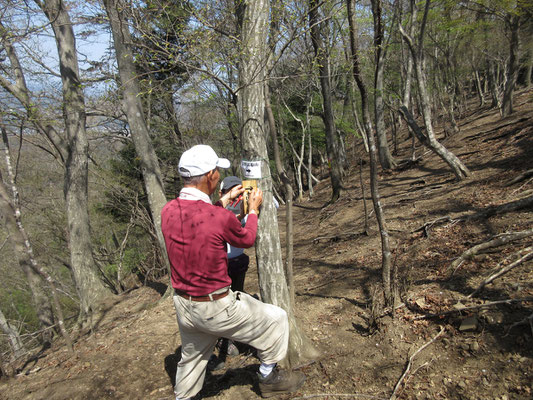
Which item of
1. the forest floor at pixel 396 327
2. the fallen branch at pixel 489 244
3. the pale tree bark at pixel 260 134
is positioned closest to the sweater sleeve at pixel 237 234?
the pale tree bark at pixel 260 134

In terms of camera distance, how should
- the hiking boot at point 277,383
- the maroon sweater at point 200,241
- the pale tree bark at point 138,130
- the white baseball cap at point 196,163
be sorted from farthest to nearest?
1. the pale tree bark at point 138,130
2. the hiking boot at point 277,383
3. the white baseball cap at point 196,163
4. the maroon sweater at point 200,241

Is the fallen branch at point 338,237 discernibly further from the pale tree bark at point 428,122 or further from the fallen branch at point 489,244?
the fallen branch at point 489,244

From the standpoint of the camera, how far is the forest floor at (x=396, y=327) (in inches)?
100

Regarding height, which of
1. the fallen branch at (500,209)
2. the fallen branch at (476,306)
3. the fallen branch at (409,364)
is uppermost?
the fallen branch at (500,209)

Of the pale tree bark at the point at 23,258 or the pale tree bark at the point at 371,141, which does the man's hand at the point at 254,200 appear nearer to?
the pale tree bark at the point at 371,141

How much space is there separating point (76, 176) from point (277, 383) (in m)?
6.32

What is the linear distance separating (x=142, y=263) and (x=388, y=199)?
417 inches

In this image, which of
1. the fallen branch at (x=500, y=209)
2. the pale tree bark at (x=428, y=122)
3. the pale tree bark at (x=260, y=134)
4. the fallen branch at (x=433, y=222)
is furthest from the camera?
the pale tree bark at (x=428, y=122)

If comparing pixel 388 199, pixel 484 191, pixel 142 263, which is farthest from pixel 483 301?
pixel 142 263

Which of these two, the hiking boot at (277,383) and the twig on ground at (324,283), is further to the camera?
the twig on ground at (324,283)

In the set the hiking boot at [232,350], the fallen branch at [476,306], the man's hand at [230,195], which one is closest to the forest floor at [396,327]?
the fallen branch at [476,306]

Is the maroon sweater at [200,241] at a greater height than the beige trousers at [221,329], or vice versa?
the maroon sweater at [200,241]

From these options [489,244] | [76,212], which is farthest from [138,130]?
[489,244]

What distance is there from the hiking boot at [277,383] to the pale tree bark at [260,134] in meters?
0.24
